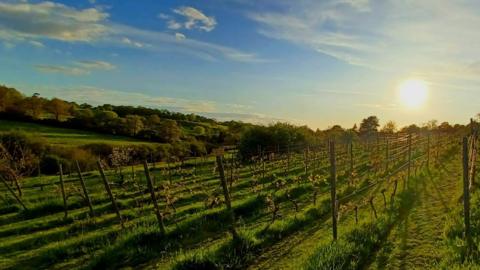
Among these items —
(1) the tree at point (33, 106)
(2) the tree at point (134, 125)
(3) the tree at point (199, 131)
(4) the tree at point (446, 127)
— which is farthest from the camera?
(4) the tree at point (446, 127)

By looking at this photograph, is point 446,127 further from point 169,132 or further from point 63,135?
point 63,135

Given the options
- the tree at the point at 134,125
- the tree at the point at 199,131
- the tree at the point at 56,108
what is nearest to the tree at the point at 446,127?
the tree at the point at 199,131

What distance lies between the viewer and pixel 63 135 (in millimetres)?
59438

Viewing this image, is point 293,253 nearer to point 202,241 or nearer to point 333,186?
point 333,186

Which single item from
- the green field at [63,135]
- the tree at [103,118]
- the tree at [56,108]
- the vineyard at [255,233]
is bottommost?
the vineyard at [255,233]

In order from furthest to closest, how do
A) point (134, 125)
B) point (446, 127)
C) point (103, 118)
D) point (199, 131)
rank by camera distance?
point (446, 127) < point (199, 131) < point (103, 118) < point (134, 125)

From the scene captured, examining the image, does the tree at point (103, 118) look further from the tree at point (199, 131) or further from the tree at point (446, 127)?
the tree at point (446, 127)

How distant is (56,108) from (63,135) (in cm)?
1669

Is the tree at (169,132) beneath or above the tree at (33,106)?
beneath

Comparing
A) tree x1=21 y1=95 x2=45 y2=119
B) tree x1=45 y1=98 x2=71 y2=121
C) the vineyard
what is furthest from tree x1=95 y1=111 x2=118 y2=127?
the vineyard

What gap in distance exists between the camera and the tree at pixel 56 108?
72.7m

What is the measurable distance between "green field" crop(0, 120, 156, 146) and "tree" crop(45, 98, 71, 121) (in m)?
8.28

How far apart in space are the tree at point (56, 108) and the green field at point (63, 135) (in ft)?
27.2

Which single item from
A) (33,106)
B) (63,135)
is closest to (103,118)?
(33,106)
